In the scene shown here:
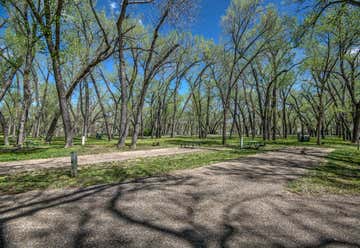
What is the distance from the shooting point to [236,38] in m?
19.9

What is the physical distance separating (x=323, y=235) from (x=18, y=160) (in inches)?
489

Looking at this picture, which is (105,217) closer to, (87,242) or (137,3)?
(87,242)

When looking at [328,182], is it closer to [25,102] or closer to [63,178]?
[63,178]

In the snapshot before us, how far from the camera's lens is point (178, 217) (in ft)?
11.1

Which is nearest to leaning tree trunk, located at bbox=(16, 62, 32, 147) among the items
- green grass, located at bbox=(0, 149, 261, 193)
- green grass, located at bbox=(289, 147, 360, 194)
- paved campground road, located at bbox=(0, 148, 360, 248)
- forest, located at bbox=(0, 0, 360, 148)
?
forest, located at bbox=(0, 0, 360, 148)

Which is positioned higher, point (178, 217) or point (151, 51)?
point (151, 51)

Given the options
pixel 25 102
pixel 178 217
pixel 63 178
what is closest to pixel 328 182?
pixel 178 217

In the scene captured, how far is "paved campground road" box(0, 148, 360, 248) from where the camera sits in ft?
8.69

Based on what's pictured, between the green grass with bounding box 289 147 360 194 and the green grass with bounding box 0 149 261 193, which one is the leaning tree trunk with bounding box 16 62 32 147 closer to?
the green grass with bounding box 0 149 261 193

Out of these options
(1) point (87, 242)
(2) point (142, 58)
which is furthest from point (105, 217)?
(2) point (142, 58)

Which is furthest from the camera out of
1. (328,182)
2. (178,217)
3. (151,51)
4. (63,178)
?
(151,51)

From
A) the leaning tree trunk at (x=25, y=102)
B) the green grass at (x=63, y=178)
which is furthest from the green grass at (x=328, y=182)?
the leaning tree trunk at (x=25, y=102)

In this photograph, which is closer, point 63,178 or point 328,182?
point 328,182

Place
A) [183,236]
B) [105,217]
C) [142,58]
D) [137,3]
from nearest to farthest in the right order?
[183,236] → [105,217] → [137,3] → [142,58]
